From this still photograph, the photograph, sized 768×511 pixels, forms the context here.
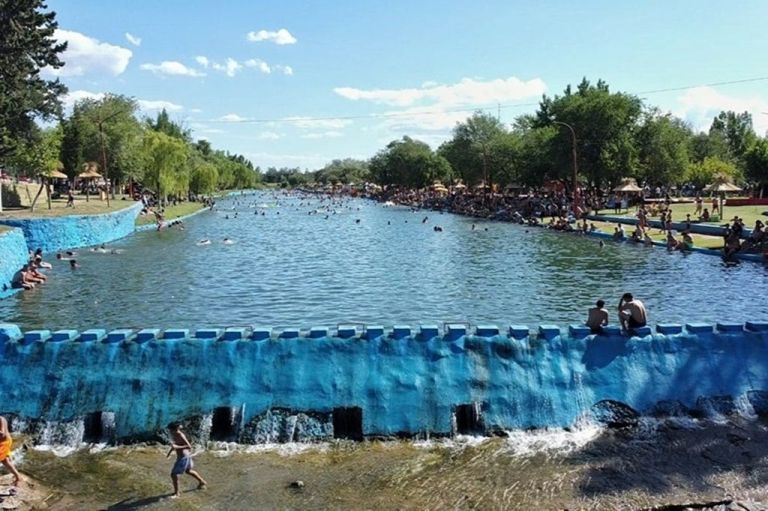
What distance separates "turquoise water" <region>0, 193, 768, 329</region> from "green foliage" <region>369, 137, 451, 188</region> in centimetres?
8150

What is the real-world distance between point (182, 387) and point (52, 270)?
2401 centimetres

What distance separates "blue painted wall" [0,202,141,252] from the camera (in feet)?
131

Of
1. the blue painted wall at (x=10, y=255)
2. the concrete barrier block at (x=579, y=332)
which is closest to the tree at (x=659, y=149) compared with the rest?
the blue painted wall at (x=10, y=255)

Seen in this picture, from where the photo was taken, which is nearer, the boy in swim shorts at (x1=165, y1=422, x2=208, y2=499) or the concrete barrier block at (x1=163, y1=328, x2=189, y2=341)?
the boy in swim shorts at (x1=165, y1=422, x2=208, y2=499)

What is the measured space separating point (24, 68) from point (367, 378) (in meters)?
37.8

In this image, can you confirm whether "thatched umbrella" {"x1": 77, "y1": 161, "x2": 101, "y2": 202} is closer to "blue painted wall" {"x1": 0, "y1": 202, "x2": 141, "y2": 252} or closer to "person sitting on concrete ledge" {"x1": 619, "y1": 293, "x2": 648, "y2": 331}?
"blue painted wall" {"x1": 0, "y1": 202, "x2": 141, "y2": 252}

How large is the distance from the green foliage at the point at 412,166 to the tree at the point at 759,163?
2738 inches

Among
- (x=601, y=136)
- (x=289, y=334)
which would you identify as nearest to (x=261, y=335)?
(x=289, y=334)

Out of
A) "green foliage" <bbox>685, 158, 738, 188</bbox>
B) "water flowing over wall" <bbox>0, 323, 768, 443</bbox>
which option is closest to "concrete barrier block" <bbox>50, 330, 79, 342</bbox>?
"water flowing over wall" <bbox>0, 323, 768, 443</bbox>

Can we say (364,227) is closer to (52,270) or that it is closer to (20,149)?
(20,149)

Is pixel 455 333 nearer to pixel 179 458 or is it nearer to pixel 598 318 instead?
pixel 598 318

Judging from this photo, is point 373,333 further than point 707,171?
No

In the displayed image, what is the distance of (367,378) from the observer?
1412 cm

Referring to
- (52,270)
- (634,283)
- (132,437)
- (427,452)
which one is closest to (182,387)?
(132,437)
